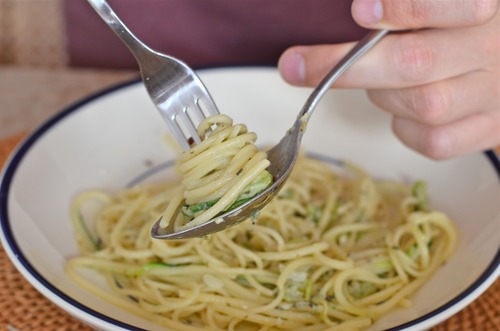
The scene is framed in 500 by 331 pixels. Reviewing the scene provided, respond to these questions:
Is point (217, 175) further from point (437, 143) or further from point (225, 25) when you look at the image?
point (225, 25)

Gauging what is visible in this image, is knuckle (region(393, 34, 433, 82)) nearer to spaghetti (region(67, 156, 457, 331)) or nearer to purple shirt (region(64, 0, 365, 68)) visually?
spaghetti (region(67, 156, 457, 331))

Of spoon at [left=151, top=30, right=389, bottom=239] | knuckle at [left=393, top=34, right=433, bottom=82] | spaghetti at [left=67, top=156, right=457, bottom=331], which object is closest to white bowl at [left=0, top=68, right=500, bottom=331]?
spaghetti at [left=67, top=156, right=457, bottom=331]

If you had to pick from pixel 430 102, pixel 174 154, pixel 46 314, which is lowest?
pixel 46 314

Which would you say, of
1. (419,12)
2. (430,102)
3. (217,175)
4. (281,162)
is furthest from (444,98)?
(217,175)

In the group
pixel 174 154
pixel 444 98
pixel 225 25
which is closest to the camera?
pixel 444 98

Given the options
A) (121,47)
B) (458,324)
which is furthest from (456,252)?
(121,47)

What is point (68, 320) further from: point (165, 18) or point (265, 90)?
point (165, 18)
